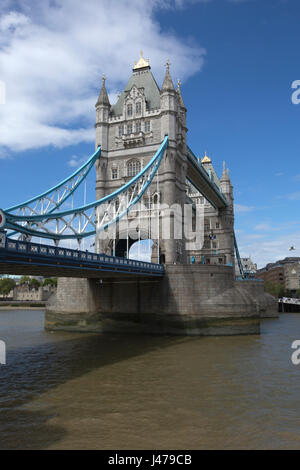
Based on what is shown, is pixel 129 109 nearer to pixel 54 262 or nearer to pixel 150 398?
pixel 54 262

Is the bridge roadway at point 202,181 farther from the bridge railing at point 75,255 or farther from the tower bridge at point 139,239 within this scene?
the bridge railing at point 75,255

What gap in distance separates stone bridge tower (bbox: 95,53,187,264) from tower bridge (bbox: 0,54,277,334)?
0.33 feet

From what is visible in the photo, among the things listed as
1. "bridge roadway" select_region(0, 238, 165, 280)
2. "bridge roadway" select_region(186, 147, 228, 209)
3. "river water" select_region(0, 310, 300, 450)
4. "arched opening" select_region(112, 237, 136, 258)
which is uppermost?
"bridge roadway" select_region(186, 147, 228, 209)

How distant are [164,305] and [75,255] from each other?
11.2 m

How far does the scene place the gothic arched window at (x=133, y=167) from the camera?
36.8 metres

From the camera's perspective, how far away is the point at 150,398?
1211 centimetres

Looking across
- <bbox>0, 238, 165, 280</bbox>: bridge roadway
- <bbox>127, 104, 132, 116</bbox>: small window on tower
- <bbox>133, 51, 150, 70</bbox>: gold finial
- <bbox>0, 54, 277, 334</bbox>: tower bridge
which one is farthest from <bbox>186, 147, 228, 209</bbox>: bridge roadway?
<bbox>0, 238, 165, 280</bbox>: bridge roadway

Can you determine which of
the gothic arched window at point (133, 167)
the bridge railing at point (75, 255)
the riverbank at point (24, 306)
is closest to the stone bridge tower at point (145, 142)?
the gothic arched window at point (133, 167)

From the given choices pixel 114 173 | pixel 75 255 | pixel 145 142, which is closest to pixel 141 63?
pixel 145 142

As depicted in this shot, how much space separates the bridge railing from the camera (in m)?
15.2

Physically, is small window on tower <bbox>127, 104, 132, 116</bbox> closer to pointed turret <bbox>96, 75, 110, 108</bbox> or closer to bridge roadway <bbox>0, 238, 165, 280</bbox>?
pointed turret <bbox>96, 75, 110, 108</bbox>

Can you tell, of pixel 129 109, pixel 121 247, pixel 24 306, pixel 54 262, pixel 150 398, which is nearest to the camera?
pixel 150 398

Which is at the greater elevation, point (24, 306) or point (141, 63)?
point (141, 63)

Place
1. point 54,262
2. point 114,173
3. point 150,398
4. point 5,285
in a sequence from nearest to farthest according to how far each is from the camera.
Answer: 1. point 150,398
2. point 54,262
3. point 114,173
4. point 5,285
